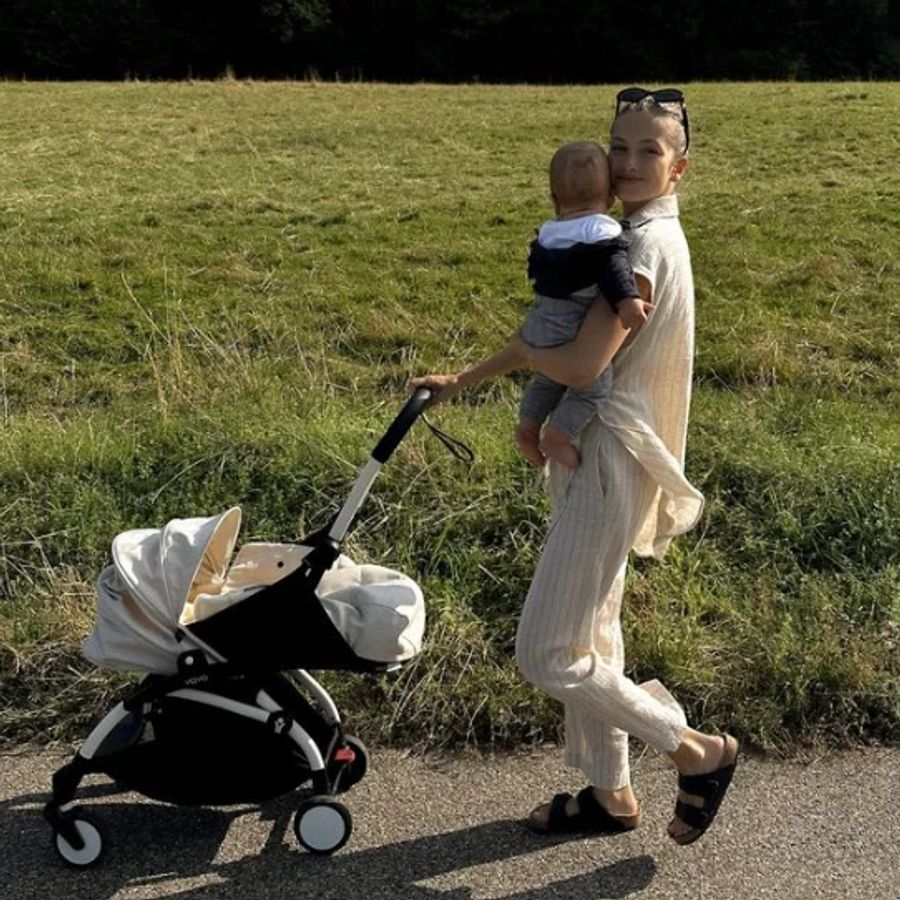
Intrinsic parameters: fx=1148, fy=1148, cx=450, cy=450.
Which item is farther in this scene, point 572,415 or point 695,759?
point 695,759

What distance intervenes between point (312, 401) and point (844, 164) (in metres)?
11.1

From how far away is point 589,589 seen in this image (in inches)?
114

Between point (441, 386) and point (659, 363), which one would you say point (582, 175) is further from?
point (441, 386)

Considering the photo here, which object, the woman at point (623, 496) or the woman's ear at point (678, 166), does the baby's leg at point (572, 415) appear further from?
the woman's ear at point (678, 166)

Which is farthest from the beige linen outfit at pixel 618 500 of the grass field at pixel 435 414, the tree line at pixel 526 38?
the tree line at pixel 526 38

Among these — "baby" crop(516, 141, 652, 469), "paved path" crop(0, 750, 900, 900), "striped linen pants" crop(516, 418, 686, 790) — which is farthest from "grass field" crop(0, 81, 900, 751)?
"baby" crop(516, 141, 652, 469)

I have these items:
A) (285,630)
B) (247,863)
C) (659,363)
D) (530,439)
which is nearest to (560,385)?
(530,439)

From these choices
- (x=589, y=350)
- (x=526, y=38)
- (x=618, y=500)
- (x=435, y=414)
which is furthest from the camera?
(x=526, y=38)

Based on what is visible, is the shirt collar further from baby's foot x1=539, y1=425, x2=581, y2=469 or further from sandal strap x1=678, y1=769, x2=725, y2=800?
sandal strap x1=678, y1=769, x2=725, y2=800

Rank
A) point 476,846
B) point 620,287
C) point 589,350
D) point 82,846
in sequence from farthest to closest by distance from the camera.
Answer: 1. point 476,846
2. point 82,846
3. point 589,350
4. point 620,287

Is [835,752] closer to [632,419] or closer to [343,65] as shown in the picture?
[632,419]

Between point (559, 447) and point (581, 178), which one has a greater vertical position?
point (581, 178)

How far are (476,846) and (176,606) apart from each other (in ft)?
3.43

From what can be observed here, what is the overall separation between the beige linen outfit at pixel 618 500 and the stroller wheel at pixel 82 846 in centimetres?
121
